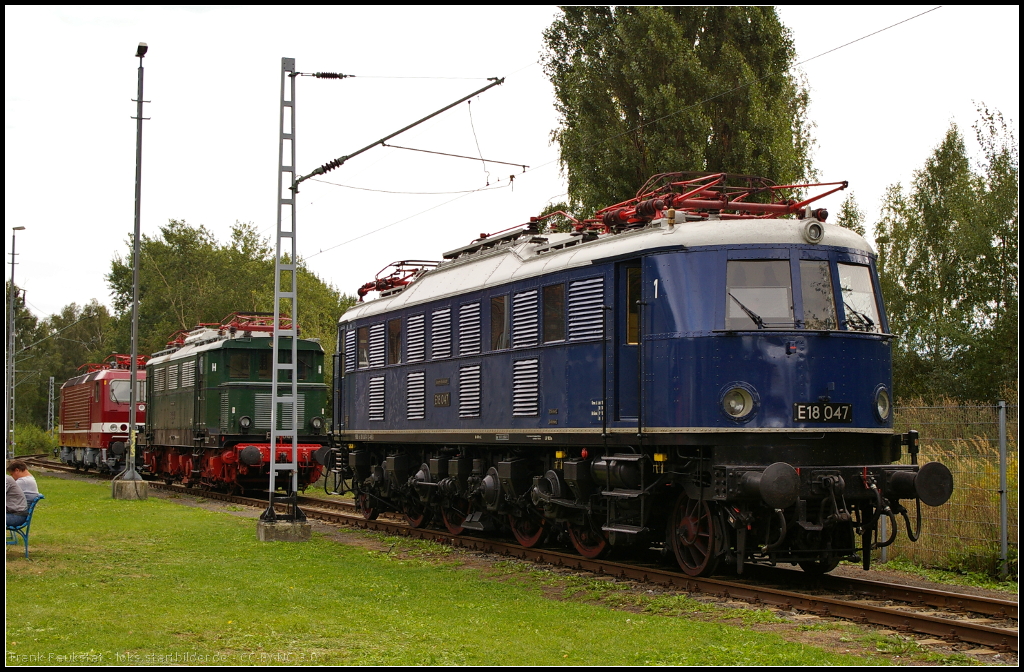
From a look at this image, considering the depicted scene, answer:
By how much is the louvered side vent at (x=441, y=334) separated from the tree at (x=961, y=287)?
2077 centimetres

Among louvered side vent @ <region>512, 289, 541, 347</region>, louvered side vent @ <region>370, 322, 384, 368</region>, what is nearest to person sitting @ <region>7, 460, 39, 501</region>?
louvered side vent @ <region>370, 322, 384, 368</region>

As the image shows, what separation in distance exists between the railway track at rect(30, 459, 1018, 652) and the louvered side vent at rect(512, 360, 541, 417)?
6.59 ft

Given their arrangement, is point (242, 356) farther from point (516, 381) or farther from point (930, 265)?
point (930, 265)

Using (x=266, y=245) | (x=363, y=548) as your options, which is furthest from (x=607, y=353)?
(x=266, y=245)

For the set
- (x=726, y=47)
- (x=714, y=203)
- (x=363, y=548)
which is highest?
→ (x=726, y=47)

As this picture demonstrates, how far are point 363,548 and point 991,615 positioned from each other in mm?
9514

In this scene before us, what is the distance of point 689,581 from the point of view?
1235 cm

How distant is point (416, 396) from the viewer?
1877cm

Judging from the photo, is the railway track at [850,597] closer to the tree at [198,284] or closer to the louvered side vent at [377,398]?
the louvered side vent at [377,398]

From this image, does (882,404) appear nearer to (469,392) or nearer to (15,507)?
(469,392)

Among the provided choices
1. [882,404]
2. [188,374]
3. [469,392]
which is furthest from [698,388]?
[188,374]

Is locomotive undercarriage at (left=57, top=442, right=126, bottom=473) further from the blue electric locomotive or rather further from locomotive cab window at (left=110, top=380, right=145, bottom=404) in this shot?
the blue electric locomotive

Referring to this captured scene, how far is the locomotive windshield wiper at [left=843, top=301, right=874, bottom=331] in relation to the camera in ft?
40.7

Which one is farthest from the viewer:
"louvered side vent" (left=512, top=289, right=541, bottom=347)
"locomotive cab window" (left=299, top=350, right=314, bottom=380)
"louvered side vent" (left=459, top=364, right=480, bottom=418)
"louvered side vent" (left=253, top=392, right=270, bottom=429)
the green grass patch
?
"locomotive cab window" (left=299, top=350, right=314, bottom=380)
